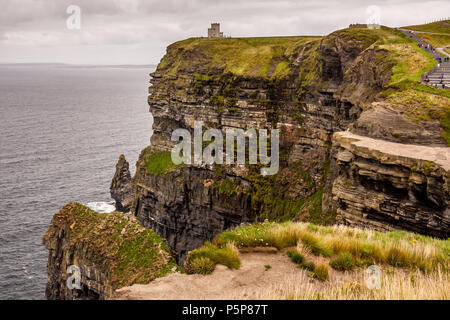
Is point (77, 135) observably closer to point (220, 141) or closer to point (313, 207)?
point (220, 141)

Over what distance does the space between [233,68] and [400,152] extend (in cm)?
4195

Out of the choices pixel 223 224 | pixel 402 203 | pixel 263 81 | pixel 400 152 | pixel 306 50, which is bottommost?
pixel 223 224

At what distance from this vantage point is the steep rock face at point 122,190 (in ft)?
266

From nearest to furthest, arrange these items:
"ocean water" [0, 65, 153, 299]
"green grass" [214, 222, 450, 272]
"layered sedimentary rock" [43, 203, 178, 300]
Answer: "green grass" [214, 222, 450, 272]
"layered sedimentary rock" [43, 203, 178, 300]
"ocean water" [0, 65, 153, 299]

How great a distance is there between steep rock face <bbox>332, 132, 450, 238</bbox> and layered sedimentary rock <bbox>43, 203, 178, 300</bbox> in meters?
13.8

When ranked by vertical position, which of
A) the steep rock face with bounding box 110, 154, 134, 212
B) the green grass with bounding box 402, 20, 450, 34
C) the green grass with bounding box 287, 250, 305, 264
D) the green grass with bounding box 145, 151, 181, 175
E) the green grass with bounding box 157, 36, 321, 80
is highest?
the green grass with bounding box 402, 20, 450, 34

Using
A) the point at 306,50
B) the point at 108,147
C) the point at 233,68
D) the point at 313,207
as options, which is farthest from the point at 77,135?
the point at 313,207

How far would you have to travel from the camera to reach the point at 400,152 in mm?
24422

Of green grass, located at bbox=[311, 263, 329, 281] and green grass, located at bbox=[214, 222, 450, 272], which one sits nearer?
green grass, located at bbox=[311, 263, 329, 281]

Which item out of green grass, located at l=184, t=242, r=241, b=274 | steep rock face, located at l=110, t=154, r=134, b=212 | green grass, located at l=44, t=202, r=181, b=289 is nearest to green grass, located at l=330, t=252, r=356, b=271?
green grass, located at l=184, t=242, r=241, b=274

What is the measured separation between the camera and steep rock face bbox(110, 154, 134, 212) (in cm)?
8094

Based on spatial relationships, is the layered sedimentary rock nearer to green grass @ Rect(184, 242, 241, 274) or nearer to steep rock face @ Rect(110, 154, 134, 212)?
green grass @ Rect(184, 242, 241, 274)

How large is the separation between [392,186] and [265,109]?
33.9 meters

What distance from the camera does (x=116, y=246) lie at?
24297 mm
